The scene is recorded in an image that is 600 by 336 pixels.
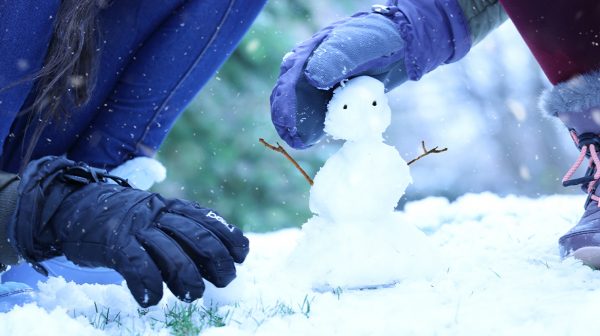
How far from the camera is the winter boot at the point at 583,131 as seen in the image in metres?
1.57

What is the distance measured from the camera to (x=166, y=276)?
1.18 meters

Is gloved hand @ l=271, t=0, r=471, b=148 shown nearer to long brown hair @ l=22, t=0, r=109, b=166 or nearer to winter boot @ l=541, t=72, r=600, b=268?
winter boot @ l=541, t=72, r=600, b=268

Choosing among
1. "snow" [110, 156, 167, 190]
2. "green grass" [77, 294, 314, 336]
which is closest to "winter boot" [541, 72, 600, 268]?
"green grass" [77, 294, 314, 336]

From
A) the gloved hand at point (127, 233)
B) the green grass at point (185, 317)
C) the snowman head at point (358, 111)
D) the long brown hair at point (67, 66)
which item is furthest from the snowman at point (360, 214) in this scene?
the long brown hair at point (67, 66)

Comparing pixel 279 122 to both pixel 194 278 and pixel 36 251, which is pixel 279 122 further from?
pixel 36 251

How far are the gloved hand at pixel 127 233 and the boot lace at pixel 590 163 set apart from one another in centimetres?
87

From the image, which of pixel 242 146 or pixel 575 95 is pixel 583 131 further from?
pixel 242 146

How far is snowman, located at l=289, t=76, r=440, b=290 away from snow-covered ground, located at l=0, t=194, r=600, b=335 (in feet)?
0.12

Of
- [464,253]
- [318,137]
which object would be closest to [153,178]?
[318,137]

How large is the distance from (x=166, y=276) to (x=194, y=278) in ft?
0.16

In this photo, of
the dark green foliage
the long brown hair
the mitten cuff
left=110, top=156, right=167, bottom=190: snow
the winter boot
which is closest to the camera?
the mitten cuff

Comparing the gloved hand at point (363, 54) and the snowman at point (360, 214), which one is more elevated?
the gloved hand at point (363, 54)

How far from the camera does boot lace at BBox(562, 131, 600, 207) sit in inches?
65.0

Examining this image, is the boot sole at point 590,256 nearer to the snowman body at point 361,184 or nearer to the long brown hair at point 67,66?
the snowman body at point 361,184
